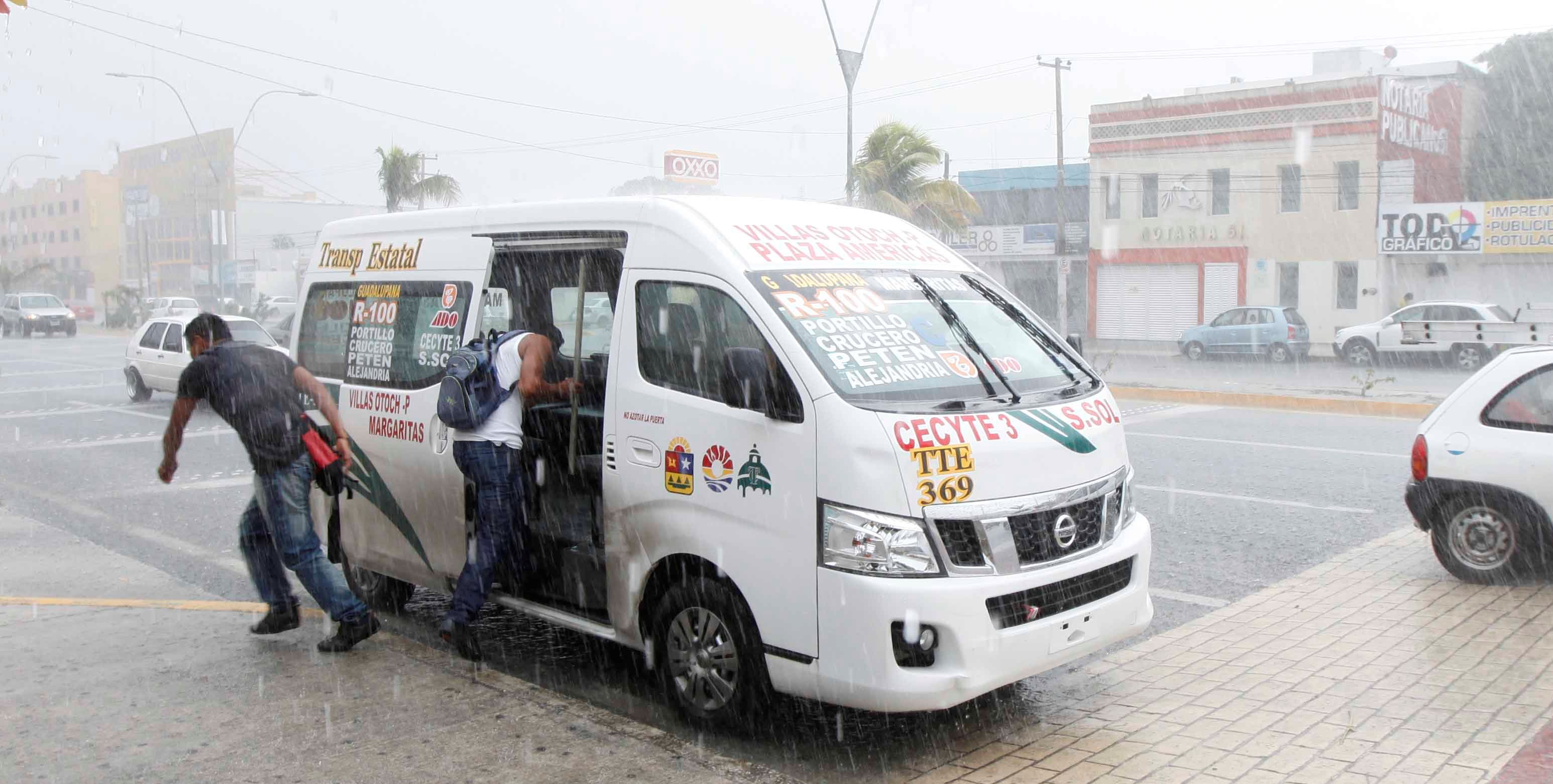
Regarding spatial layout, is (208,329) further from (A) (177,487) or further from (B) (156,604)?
(A) (177,487)

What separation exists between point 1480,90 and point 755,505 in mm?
44911

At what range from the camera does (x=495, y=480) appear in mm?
5449

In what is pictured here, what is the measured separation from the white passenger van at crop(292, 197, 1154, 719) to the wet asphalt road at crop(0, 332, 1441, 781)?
40 centimetres

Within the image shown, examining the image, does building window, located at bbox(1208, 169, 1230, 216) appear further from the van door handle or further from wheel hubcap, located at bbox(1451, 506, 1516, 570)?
the van door handle

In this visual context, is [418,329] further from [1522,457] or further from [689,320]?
[1522,457]

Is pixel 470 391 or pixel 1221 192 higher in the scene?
pixel 1221 192

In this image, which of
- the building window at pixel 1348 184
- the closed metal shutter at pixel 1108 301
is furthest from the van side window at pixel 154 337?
the building window at pixel 1348 184

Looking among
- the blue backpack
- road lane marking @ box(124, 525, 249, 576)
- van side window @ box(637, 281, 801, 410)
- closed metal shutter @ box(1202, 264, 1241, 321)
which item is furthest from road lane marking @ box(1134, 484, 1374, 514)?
closed metal shutter @ box(1202, 264, 1241, 321)

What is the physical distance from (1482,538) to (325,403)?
6.43 m

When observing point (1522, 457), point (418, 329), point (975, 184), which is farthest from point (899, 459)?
point (975, 184)

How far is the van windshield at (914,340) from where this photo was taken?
4.58 metres

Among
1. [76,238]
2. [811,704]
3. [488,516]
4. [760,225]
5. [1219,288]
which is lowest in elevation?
[811,704]

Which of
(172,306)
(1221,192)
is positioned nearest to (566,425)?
(1221,192)

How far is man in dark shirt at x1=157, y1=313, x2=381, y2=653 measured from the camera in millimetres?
5559
